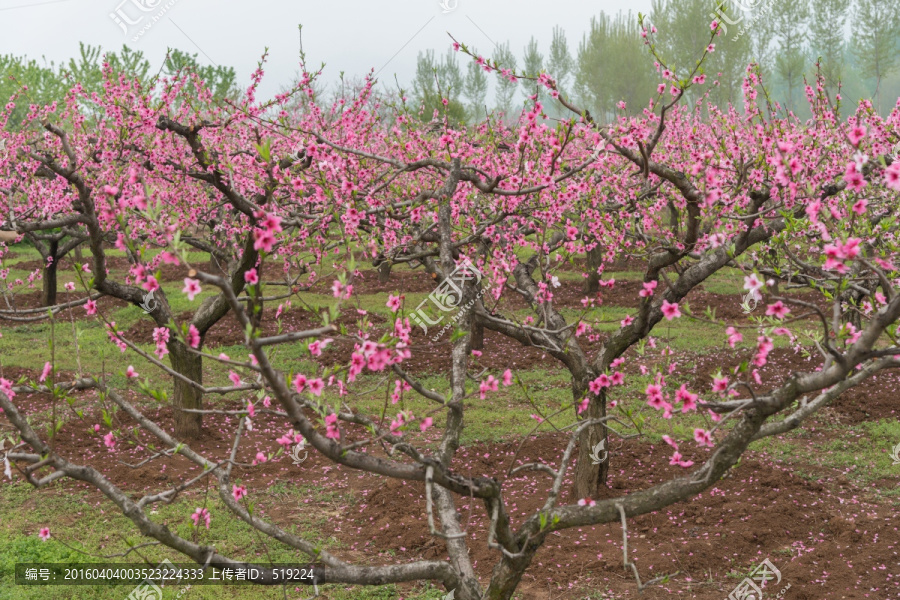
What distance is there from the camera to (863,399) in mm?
11734

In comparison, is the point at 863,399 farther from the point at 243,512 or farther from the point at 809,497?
the point at 243,512

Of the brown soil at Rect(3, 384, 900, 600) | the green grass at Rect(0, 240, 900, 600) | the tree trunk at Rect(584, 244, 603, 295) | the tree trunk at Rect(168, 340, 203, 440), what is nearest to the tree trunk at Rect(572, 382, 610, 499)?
the brown soil at Rect(3, 384, 900, 600)

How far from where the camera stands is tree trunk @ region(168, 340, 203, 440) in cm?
979

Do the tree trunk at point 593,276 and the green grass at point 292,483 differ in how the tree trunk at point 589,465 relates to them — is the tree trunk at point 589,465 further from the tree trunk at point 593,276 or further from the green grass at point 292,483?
the tree trunk at point 593,276

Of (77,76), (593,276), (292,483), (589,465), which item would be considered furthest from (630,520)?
(77,76)

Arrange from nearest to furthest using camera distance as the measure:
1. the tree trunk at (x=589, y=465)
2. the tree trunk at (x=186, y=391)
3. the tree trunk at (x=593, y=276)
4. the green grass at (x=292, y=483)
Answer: the green grass at (x=292, y=483)
the tree trunk at (x=589, y=465)
the tree trunk at (x=186, y=391)
the tree trunk at (x=593, y=276)

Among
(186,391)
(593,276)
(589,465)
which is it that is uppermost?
(593,276)

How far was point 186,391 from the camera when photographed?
10016 millimetres

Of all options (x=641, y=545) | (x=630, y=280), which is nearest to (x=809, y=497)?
(x=641, y=545)

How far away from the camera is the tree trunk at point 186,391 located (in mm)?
9789

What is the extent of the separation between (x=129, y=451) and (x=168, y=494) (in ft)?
21.8

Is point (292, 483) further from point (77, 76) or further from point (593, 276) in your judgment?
point (77, 76)

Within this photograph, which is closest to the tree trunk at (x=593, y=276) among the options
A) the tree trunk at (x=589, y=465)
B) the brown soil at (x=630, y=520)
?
the brown soil at (x=630, y=520)

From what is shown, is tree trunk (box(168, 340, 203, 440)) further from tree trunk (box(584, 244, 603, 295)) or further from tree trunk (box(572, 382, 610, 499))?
tree trunk (box(584, 244, 603, 295))
